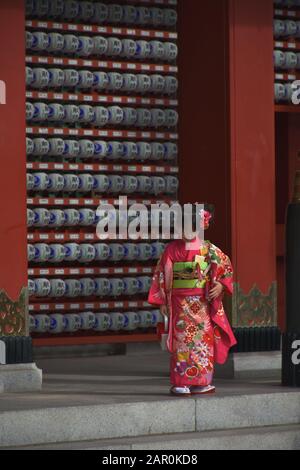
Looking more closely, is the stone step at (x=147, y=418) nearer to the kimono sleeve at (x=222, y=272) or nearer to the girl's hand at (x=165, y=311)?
the girl's hand at (x=165, y=311)

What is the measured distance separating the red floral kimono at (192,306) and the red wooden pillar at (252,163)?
1.77 metres

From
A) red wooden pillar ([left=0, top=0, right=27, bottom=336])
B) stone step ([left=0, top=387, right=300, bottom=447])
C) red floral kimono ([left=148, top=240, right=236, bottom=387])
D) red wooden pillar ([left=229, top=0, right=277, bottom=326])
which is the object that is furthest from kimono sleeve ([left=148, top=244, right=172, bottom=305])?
red wooden pillar ([left=229, top=0, right=277, bottom=326])

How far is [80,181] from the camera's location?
14.5 meters

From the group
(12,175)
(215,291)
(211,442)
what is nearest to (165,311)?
(215,291)

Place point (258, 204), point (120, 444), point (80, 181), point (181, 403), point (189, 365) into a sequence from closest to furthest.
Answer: point (120, 444)
point (181, 403)
point (189, 365)
point (258, 204)
point (80, 181)

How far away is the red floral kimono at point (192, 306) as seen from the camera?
452 inches

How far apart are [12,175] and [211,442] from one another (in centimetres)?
327

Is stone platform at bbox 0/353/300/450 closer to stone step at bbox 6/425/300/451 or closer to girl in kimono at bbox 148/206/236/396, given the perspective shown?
stone step at bbox 6/425/300/451

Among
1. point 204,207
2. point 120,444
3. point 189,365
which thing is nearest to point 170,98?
point 204,207

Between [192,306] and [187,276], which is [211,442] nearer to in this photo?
[192,306]

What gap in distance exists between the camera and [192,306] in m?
11.5

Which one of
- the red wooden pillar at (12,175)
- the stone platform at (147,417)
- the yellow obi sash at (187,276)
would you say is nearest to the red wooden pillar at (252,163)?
the stone platform at (147,417)

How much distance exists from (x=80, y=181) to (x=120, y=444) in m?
5.00
